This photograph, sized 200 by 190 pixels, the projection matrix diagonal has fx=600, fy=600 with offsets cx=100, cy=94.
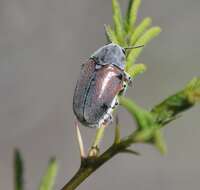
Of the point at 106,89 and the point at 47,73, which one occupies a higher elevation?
the point at 106,89

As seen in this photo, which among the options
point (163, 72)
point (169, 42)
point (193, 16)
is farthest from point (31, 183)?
point (193, 16)

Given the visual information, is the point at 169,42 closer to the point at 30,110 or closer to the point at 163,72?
the point at 163,72

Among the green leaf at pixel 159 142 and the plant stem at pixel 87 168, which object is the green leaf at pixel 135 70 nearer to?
the plant stem at pixel 87 168

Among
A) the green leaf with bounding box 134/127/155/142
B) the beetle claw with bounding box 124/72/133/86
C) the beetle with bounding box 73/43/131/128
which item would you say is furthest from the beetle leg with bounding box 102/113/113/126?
the green leaf with bounding box 134/127/155/142

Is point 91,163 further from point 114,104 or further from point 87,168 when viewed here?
point 114,104

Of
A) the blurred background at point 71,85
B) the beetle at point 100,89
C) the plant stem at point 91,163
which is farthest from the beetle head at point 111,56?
the blurred background at point 71,85

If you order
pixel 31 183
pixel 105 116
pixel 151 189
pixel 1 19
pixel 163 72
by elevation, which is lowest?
pixel 151 189
